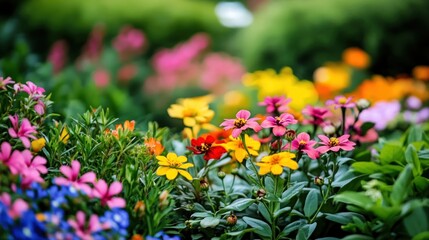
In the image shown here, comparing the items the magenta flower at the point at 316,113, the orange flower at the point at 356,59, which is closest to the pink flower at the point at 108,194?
the magenta flower at the point at 316,113

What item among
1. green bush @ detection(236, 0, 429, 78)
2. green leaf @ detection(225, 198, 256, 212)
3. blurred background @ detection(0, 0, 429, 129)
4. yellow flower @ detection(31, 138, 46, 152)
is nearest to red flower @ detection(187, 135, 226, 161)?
green leaf @ detection(225, 198, 256, 212)

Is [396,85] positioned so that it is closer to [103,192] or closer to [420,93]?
[420,93]

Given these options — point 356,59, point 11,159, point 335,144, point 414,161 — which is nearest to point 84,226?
point 11,159

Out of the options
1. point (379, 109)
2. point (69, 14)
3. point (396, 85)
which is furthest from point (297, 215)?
point (69, 14)

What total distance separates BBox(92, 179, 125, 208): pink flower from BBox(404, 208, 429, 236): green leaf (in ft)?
2.21

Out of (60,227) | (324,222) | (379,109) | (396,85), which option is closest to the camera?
(60,227)

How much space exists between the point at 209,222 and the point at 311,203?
30cm

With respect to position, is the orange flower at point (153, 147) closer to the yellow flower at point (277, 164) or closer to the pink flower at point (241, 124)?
the pink flower at point (241, 124)

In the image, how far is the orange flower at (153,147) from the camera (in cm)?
145

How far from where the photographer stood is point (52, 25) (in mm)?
6902

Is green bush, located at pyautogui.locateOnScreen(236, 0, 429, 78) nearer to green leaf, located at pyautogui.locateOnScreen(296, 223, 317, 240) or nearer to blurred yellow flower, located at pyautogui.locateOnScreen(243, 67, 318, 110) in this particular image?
blurred yellow flower, located at pyautogui.locateOnScreen(243, 67, 318, 110)

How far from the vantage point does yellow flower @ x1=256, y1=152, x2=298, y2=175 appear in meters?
1.32

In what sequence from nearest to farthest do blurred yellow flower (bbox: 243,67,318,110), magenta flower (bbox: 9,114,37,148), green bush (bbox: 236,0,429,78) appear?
magenta flower (bbox: 9,114,37,148) < blurred yellow flower (bbox: 243,67,318,110) < green bush (bbox: 236,0,429,78)

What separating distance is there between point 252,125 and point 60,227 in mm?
591
